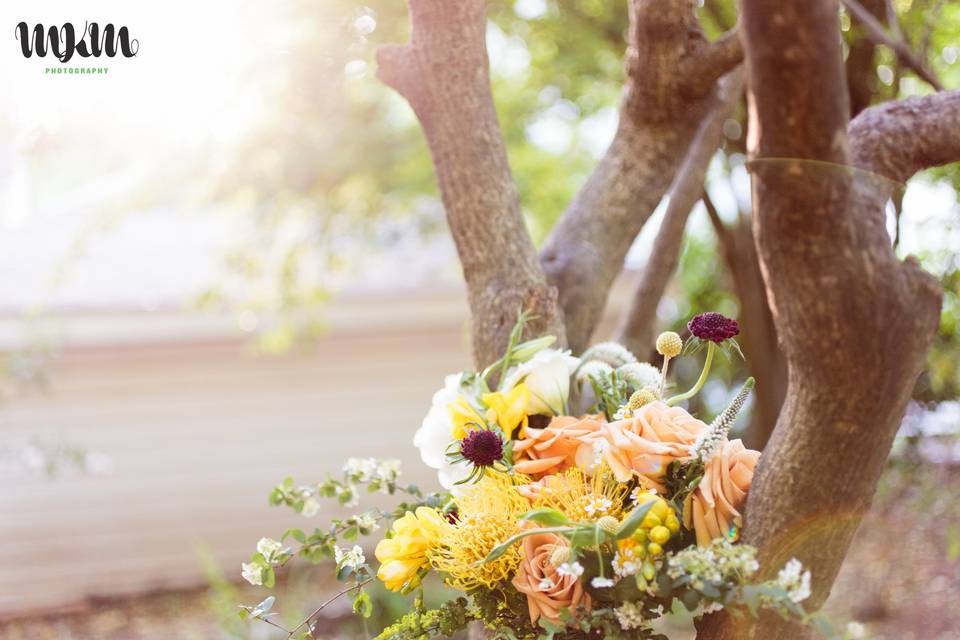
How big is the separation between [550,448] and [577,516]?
0.16 m

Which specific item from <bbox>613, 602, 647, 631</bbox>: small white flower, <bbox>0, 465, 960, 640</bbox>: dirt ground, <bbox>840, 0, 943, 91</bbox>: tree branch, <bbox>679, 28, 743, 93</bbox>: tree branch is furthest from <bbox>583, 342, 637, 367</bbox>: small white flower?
<bbox>0, 465, 960, 640</bbox>: dirt ground

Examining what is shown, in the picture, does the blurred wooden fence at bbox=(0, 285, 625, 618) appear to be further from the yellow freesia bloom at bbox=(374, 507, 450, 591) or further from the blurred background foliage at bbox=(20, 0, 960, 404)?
the yellow freesia bloom at bbox=(374, 507, 450, 591)

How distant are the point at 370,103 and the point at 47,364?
3137mm

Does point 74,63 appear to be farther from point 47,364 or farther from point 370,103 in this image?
point 370,103

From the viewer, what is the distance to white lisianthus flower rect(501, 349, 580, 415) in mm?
1566

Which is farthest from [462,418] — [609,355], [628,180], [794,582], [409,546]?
[628,180]

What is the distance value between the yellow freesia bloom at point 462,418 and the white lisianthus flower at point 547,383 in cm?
10

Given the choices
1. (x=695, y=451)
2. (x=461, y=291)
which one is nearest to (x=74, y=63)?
(x=461, y=291)

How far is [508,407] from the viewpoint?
1.51m

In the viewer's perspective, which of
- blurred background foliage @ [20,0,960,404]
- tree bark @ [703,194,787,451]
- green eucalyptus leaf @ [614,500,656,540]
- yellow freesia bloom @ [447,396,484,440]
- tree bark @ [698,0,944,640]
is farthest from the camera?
tree bark @ [703,194,787,451]

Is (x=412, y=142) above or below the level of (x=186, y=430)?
above

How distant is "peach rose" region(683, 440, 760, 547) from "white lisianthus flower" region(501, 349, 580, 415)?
1.05 ft

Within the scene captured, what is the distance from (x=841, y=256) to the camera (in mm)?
1088

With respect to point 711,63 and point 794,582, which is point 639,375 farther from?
point 711,63
